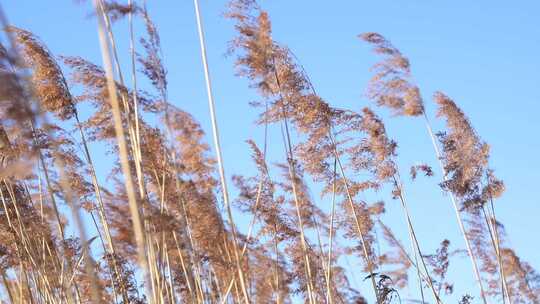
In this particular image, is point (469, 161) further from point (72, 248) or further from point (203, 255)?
point (72, 248)

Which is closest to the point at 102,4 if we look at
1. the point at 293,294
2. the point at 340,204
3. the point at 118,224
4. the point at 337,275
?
the point at 118,224

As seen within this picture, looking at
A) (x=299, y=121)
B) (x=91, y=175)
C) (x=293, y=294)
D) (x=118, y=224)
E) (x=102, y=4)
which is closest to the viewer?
(x=102, y=4)

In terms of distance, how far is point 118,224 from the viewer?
5.85 m

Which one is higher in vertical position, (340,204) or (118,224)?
(340,204)

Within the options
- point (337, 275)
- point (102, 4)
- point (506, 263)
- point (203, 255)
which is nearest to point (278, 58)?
point (203, 255)

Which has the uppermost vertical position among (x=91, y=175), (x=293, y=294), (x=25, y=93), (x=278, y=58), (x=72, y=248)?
(x=278, y=58)

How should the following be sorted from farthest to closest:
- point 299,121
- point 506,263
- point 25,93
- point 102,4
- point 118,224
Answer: point 506,263 → point 299,121 → point 118,224 → point 102,4 → point 25,93

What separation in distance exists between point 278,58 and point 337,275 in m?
2.94

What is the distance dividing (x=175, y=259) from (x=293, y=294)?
1.20 metres

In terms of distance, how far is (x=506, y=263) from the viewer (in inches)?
397

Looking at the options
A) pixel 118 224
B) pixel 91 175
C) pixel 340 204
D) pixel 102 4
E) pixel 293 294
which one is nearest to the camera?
pixel 102 4

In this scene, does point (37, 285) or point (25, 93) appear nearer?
point (25, 93)

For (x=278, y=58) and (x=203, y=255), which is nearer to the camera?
(x=203, y=255)

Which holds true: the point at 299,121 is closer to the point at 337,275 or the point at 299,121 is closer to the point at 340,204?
the point at 340,204
